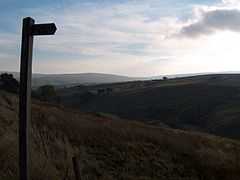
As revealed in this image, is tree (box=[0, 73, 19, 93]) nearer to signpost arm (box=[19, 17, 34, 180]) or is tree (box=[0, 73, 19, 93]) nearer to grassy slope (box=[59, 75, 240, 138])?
grassy slope (box=[59, 75, 240, 138])

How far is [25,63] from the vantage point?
15.8 feet

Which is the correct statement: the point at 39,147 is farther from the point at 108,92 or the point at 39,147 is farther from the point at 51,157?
the point at 108,92

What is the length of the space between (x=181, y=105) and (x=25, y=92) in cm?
8032

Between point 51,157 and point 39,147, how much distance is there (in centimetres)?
36

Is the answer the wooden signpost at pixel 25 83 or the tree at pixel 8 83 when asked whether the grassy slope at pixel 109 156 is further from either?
the tree at pixel 8 83

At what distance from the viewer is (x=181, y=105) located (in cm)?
8350

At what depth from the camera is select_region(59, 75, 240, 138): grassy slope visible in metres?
64.4

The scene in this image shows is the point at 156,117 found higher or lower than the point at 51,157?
lower

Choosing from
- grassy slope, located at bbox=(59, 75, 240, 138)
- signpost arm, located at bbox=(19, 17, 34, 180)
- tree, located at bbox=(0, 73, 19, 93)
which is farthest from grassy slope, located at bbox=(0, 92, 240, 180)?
grassy slope, located at bbox=(59, 75, 240, 138)

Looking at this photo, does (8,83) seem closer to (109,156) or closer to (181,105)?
(109,156)

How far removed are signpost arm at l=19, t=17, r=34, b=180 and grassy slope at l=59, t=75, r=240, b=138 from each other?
5060cm

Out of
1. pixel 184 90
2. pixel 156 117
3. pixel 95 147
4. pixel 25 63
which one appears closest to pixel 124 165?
pixel 95 147

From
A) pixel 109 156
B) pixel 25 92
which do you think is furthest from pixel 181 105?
pixel 25 92

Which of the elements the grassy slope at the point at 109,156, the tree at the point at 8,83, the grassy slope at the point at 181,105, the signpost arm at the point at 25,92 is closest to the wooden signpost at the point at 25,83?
the signpost arm at the point at 25,92
